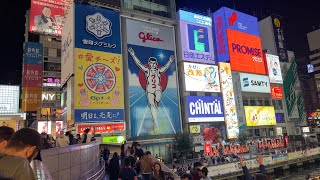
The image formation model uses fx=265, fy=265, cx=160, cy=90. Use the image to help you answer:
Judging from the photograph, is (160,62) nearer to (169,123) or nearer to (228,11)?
(169,123)

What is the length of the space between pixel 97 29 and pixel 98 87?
26.0 feet

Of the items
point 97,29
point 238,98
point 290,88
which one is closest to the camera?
point 97,29

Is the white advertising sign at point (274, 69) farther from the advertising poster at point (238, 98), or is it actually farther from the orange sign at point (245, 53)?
the advertising poster at point (238, 98)

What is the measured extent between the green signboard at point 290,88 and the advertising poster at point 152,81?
32.2 meters

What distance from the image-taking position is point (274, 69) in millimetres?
58406

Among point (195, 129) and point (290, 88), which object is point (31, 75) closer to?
point (195, 129)

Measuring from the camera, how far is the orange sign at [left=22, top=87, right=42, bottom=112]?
45.8 meters

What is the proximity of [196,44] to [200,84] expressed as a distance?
7.06m

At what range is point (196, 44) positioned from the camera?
45375 millimetres

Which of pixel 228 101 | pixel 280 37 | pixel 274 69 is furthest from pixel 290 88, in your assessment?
pixel 228 101

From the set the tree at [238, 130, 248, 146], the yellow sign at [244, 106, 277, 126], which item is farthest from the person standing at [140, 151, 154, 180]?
the yellow sign at [244, 106, 277, 126]

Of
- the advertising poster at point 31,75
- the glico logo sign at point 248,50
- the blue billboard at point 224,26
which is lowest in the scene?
the advertising poster at point 31,75

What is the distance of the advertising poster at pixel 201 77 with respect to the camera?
43.0 meters

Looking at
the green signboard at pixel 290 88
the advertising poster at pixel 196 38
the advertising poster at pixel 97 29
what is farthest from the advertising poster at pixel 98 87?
the green signboard at pixel 290 88
